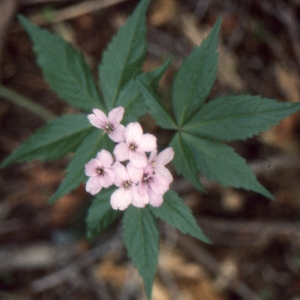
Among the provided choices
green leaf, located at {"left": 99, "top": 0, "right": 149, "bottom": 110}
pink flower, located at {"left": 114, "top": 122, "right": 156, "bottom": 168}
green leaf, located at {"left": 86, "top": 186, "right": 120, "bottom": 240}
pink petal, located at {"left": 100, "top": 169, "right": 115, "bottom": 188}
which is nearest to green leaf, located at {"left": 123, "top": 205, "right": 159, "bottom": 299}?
green leaf, located at {"left": 86, "top": 186, "right": 120, "bottom": 240}

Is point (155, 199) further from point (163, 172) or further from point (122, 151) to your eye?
point (122, 151)

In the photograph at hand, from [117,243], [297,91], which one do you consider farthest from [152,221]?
[297,91]

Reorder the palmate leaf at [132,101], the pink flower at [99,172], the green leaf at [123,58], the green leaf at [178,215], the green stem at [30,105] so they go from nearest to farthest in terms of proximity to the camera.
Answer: the green leaf at [178,215] → the pink flower at [99,172] → the palmate leaf at [132,101] → the green leaf at [123,58] → the green stem at [30,105]

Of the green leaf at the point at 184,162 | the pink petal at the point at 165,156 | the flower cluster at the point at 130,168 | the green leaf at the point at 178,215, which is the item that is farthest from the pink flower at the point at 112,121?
the green leaf at the point at 178,215

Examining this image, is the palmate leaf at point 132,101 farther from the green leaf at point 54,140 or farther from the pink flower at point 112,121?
the green leaf at point 54,140

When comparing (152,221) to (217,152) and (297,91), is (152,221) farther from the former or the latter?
(297,91)

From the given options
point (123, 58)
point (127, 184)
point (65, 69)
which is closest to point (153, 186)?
point (127, 184)
